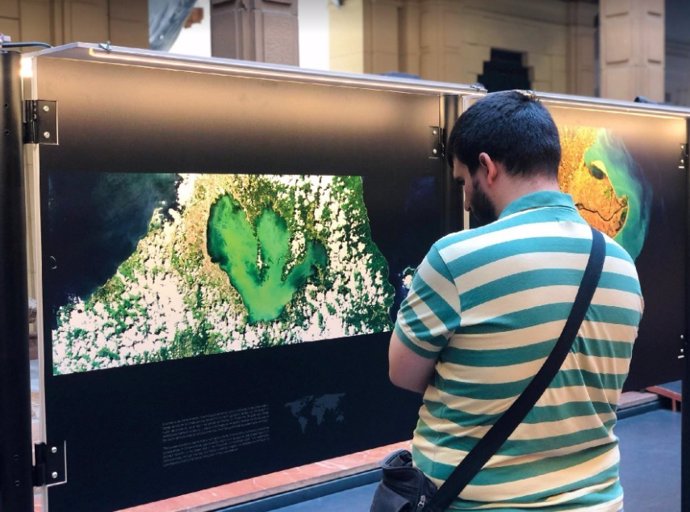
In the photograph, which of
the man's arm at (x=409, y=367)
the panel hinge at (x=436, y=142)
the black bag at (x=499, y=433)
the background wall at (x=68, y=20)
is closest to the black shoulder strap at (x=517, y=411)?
the black bag at (x=499, y=433)

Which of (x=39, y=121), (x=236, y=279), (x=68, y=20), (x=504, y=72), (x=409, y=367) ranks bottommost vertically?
(x=409, y=367)

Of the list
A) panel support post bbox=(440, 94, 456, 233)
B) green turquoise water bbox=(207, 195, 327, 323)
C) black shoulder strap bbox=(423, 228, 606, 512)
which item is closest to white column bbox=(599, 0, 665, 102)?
panel support post bbox=(440, 94, 456, 233)

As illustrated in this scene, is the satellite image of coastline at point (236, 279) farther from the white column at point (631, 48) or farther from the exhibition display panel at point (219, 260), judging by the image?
the white column at point (631, 48)

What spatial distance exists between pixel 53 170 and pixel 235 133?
1.79 ft

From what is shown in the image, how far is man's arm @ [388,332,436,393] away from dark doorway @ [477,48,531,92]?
38.2 ft

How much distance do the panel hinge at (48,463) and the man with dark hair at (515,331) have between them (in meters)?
0.95

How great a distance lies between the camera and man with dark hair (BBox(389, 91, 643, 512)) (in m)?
1.60

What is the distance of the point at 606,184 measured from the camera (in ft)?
12.0

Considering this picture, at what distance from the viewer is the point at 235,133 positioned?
2.51 metres

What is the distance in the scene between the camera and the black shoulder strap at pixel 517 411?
1604 mm

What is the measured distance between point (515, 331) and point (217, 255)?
113 centimetres

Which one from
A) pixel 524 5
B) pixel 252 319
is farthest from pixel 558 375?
pixel 524 5

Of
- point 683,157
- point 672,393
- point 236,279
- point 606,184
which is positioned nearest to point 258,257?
point 236,279

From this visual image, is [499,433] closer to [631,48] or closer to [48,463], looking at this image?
[48,463]
